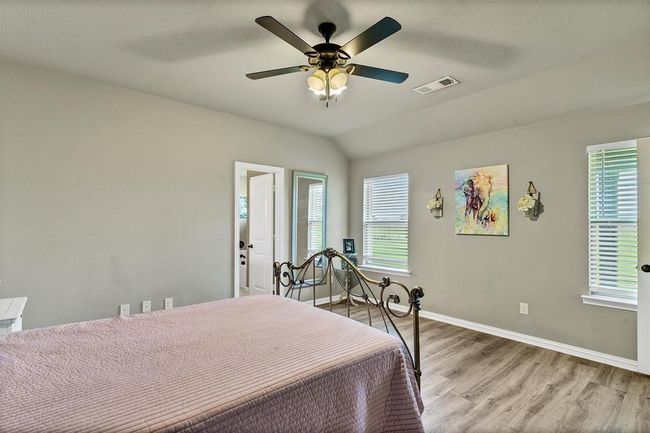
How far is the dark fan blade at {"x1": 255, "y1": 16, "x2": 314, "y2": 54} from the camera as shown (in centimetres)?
163

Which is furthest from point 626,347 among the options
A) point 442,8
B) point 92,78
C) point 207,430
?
point 92,78

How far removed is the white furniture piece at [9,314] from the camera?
1.95 metres

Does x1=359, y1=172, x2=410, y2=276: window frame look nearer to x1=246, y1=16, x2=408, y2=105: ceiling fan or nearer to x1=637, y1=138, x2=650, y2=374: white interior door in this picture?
x1=637, y1=138, x2=650, y2=374: white interior door

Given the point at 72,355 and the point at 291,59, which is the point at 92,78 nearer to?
the point at 291,59

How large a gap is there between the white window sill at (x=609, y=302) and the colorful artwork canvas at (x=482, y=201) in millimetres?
947

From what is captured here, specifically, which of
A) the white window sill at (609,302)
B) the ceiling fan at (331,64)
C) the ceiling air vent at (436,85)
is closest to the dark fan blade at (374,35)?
the ceiling fan at (331,64)

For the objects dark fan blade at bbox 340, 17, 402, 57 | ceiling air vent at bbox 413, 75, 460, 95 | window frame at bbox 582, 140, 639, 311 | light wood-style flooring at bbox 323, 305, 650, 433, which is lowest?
light wood-style flooring at bbox 323, 305, 650, 433

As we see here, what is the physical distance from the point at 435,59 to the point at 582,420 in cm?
277

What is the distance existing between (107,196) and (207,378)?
262 centimetres

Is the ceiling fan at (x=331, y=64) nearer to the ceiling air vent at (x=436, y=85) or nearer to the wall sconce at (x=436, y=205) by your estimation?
the ceiling air vent at (x=436, y=85)

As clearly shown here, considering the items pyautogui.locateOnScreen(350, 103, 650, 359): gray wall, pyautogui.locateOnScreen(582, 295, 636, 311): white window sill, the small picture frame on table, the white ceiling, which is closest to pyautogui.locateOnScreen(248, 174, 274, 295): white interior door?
the small picture frame on table

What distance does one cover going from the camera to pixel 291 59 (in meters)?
2.57

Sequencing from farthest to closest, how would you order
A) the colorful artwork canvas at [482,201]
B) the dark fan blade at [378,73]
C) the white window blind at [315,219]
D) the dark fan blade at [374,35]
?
the white window blind at [315,219]
the colorful artwork canvas at [482,201]
the dark fan blade at [378,73]
the dark fan blade at [374,35]

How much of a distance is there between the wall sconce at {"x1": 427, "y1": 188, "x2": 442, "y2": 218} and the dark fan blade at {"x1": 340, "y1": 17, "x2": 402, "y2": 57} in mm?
2697
